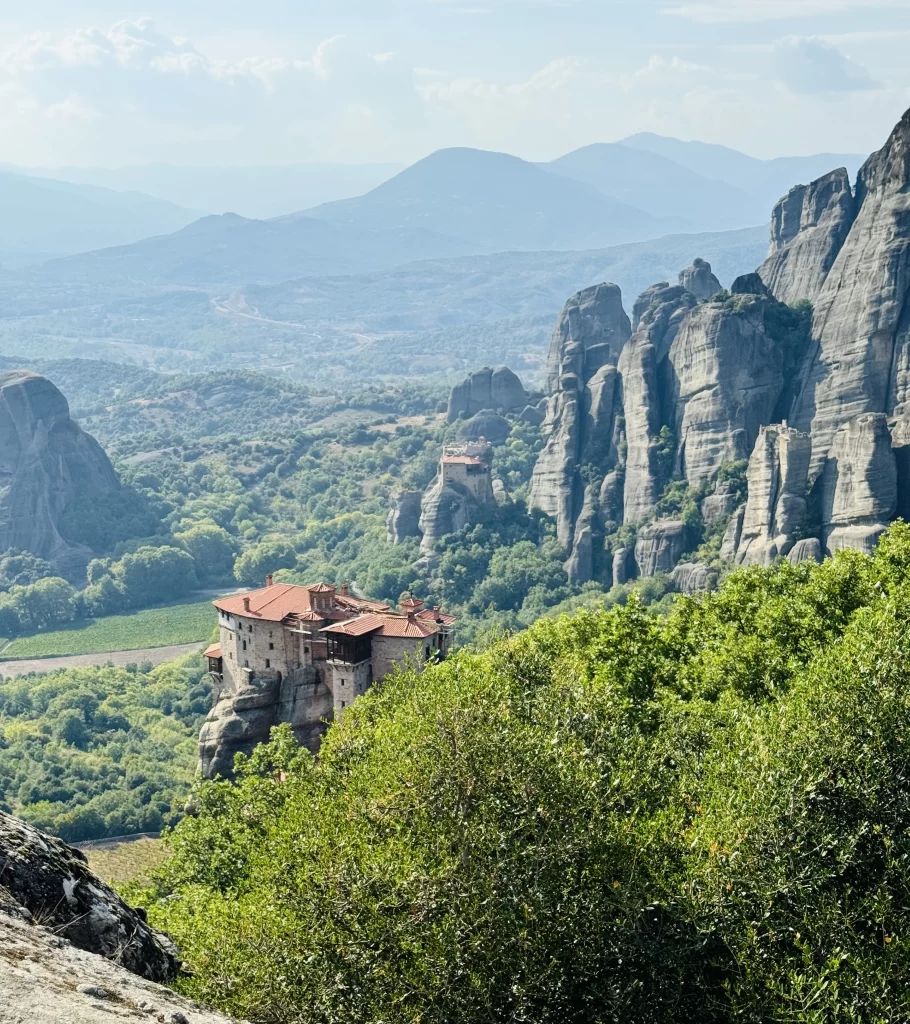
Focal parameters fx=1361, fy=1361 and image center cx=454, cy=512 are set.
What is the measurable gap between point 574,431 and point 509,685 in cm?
8983

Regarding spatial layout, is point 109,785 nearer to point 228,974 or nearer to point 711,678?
point 711,678

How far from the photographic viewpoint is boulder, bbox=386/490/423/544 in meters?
126

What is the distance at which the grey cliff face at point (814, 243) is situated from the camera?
10312 cm

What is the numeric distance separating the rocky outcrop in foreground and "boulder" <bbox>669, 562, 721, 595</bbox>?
6963 cm

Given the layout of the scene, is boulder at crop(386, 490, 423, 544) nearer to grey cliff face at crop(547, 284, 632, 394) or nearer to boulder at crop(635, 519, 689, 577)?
grey cliff face at crop(547, 284, 632, 394)

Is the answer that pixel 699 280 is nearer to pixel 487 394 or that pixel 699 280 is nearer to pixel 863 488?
pixel 487 394

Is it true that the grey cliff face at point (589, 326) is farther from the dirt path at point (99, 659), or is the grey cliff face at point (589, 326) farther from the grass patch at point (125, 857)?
the grass patch at point (125, 857)

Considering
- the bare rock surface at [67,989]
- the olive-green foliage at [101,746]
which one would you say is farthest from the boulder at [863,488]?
the bare rock surface at [67,989]

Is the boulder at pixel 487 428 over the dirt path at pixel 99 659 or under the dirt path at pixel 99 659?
over

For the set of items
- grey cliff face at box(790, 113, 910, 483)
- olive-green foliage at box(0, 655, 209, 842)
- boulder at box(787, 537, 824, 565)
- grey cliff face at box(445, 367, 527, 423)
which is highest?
grey cliff face at box(790, 113, 910, 483)

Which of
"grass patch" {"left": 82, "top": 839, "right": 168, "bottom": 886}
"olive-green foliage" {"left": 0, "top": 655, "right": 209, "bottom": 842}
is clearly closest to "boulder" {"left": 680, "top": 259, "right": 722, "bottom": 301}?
"olive-green foliage" {"left": 0, "top": 655, "right": 209, "bottom": 842}

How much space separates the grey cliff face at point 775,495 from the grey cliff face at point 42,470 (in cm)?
8835

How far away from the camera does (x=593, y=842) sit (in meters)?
20.6

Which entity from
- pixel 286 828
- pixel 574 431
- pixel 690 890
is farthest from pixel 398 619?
pixel 574 431
